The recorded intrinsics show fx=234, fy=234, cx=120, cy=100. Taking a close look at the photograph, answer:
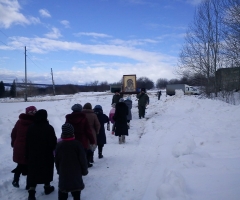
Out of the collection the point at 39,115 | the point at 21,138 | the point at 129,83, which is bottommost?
the point at 21,138

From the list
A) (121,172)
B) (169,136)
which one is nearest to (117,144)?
(169,136)

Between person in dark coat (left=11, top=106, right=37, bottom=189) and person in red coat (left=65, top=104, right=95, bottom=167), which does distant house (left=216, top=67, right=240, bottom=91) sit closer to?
person in red coat (left=65, top=104, right=95, bottom=167)

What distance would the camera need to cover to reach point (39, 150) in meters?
4.54

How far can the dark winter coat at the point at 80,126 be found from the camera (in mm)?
5332

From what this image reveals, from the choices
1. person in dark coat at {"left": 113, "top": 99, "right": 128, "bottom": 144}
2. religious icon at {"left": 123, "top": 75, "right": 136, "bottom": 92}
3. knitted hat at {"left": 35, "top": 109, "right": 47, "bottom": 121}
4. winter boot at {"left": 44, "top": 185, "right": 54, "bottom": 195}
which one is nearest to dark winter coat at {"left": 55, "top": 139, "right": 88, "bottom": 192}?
knitted hat at {"left": 35, "top": 109, "right": 47, "bottom": 121}

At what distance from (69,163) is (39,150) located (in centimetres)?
81

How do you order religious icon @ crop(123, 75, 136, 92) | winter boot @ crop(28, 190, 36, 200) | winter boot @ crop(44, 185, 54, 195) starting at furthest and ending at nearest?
1. religious icon @ crop(123, 75, 136, 92)
2. winter boot @ crop(44, 185, 54, 195)
3. winter boot @ crop(28, 190, 36, 200)

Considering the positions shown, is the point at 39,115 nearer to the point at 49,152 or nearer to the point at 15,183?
the point at 49,152

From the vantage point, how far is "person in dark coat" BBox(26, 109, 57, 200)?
178 inches

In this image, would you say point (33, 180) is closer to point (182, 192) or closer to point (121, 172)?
point (121, 172)

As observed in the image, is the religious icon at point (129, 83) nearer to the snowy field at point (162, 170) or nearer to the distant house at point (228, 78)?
the distant house at point (228, 78)

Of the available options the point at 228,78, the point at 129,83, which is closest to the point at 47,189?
the point at 129,83

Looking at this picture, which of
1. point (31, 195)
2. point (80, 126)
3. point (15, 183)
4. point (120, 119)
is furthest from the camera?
point (120, 119)

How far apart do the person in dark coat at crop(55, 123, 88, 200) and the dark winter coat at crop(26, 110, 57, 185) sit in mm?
486
